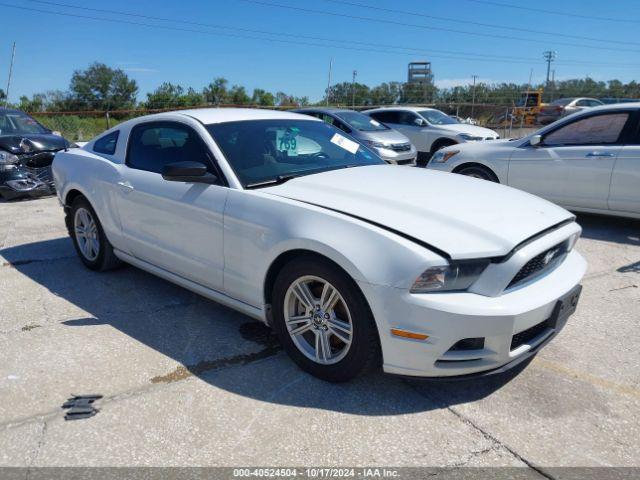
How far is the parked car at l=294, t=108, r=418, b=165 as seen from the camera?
36.8ft

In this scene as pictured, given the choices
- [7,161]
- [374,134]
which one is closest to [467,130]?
[374,134]

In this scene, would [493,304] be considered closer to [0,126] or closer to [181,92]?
[0,126]

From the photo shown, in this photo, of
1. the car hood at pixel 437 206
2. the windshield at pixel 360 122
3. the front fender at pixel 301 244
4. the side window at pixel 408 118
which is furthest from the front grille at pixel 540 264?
the side window at pixel 408 118

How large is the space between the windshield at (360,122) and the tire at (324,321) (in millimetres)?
9062

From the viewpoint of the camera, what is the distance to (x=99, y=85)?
4878cm

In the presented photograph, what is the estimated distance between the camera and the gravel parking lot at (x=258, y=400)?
8.11 feet

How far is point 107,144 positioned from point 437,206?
326 centimetres

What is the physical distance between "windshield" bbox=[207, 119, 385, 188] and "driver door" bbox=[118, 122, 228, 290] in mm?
182

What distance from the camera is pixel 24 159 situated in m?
8.75

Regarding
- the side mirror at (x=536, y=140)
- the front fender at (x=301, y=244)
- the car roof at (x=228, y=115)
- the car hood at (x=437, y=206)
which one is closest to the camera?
the front fender at (x=301, y=244)

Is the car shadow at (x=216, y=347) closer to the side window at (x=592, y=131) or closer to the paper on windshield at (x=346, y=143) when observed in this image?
the paper on windshield at (x=346, y=143)

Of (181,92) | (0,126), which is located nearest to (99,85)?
(181,92)

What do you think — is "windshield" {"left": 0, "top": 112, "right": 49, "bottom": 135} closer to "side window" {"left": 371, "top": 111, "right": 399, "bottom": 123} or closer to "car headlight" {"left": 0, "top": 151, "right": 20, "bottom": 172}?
"car headlight" {"left": 0, "top": 151, "right": 20, "bottom": 172}

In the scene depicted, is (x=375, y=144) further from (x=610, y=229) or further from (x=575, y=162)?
(x=610, y=229)
